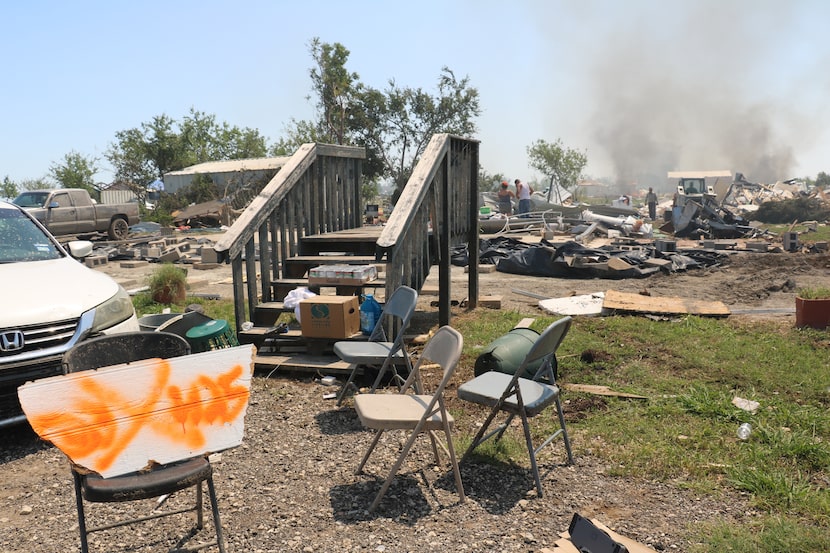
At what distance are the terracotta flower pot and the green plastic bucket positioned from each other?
417cm

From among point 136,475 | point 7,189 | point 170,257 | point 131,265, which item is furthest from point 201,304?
point 7,189

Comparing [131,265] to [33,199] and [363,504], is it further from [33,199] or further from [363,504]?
[363,504]

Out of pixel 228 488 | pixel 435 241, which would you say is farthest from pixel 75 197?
pixel 228 488

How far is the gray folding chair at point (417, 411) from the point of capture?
3779mm

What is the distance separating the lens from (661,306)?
9164 mm

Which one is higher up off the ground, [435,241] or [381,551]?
[435,241]

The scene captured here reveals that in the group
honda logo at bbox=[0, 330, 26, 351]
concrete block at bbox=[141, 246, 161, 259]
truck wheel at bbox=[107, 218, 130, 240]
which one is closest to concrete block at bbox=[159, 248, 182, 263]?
concrete block at bbox=[141, 246, 161, 259]

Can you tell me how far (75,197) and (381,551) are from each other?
20.3 m

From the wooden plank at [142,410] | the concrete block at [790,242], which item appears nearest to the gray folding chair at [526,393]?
the wooden plank at [142,410]

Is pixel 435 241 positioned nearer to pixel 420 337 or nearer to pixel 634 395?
pixel 420 337

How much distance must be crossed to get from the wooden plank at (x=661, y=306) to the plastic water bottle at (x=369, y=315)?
404cm

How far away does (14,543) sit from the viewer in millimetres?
3559

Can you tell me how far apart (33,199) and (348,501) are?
19663mm

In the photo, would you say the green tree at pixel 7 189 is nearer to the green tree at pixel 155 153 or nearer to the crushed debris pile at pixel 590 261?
the green tree at pixel 155 153
